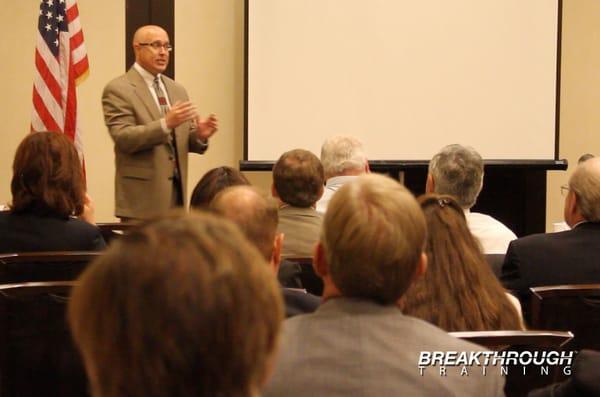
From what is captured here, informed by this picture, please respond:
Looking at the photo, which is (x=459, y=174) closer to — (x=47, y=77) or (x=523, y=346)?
(x=523, y=346)

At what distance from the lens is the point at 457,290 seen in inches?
84.7

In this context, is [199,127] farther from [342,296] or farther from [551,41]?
[342,296]

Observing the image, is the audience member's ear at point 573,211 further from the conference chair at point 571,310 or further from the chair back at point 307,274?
the chair back at point 307,274

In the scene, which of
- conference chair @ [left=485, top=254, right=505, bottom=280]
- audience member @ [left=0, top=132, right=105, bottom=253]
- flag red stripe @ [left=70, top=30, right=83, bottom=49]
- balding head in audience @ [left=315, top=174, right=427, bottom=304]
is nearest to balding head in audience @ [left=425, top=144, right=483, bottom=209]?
conference chair @ [left=485, top=254, right=505, bottom=280]

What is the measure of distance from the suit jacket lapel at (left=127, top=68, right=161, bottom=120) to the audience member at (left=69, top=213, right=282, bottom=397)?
442 centimetres

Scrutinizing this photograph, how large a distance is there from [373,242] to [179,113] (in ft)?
11.1

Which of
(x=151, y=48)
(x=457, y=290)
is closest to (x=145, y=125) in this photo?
(x=151, y=48)

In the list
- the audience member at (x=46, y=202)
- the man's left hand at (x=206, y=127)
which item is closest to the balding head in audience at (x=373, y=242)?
the audience member at (x=46, y=202)

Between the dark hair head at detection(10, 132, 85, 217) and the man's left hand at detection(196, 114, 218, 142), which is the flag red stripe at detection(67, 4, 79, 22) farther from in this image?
the dark hair head at detection(10, 132, 85, 217)

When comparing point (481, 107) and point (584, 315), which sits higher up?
point (481, 107)

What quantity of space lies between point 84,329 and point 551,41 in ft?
21.2

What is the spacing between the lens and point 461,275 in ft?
7.12

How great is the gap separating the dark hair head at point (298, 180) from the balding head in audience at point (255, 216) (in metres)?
1.34

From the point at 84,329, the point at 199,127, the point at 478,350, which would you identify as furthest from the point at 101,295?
the point at 199,127
